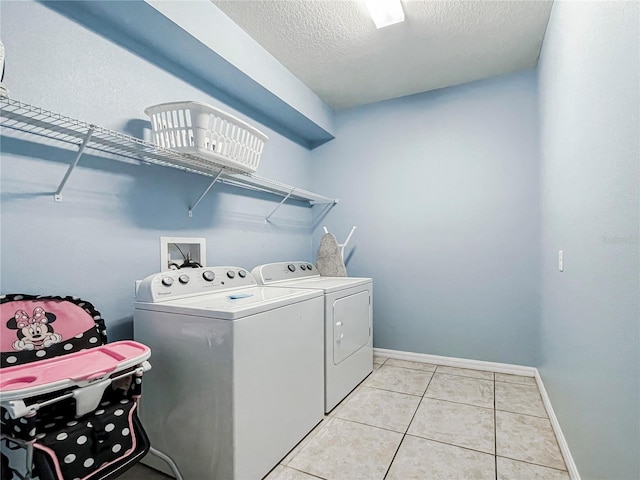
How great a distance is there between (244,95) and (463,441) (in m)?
2.56

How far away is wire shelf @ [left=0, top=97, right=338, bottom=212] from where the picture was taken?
3.94ft

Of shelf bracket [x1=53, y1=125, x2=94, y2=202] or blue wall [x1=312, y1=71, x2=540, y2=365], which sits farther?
blue wall [x1=312, y1=71, x2=540, y2=365]

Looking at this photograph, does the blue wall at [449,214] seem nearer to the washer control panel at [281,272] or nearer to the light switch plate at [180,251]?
the washer control panel at [281,272]

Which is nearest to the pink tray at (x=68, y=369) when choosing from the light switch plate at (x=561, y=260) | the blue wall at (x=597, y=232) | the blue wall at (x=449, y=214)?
the blue wall at (x=597, y=232)

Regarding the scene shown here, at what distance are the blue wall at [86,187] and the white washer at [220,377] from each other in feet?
0.75

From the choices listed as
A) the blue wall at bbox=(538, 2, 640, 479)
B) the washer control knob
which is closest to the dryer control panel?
the washer control knob

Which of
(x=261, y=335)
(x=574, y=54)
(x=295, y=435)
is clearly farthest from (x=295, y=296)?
(x=574, y=54)

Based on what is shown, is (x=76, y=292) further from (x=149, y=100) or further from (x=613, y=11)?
(x=613, y=11)

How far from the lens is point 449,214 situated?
282 centimetres

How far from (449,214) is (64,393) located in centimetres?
270

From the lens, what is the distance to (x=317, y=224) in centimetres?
340

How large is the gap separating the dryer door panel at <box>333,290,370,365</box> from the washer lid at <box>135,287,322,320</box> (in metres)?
0.36

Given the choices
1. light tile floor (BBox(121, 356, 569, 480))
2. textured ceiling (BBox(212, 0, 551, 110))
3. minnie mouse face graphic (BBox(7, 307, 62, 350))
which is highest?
textured ceiling (BBox(212, 0, 551, 110))

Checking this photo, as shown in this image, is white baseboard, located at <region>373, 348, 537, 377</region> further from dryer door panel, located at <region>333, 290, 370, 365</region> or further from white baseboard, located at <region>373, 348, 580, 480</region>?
dryer door panel, located at <region>333, 290, 370, 365</region>
